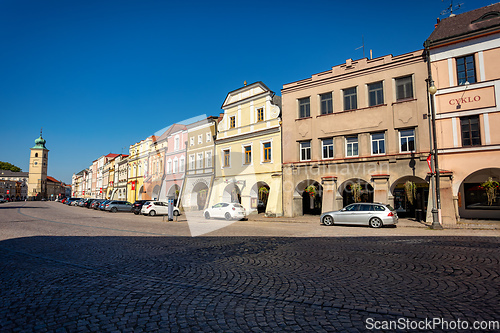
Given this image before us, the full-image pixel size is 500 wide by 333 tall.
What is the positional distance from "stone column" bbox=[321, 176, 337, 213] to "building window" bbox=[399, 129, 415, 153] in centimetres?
543

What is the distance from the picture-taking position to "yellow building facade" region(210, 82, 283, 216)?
95.5 ft

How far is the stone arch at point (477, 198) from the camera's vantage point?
20859mm

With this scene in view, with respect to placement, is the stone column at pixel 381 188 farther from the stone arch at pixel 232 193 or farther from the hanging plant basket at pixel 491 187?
the stone arch at pixel 232 193

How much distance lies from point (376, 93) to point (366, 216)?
10.4 meters

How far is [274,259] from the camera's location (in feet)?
28.6

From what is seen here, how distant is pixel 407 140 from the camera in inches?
879

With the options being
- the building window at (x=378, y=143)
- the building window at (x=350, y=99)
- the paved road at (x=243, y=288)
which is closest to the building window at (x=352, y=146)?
the building window at (x=378, y=143)

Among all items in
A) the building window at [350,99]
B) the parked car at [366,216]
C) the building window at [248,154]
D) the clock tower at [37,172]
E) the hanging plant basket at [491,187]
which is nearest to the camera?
the parked car at [366,216]

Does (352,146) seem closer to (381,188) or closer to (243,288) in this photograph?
(381,188)

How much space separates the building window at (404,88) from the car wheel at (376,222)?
32.0ft

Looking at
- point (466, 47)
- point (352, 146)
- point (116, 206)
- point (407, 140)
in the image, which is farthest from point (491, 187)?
point (116, 206)

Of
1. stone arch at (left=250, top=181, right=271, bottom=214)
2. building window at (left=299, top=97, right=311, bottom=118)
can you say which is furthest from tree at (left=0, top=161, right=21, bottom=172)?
building window at (left=299, top=97, right=311, bottom=118)

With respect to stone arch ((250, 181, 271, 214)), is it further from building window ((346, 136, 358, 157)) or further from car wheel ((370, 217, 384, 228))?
car wheel ((370, 217, 384, 228))

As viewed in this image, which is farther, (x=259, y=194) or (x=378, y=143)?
(x=259, y=194)
